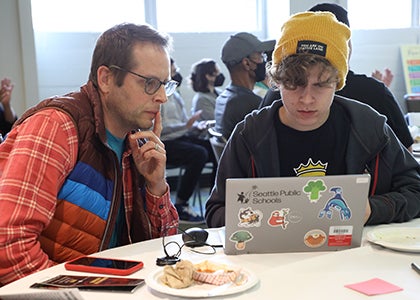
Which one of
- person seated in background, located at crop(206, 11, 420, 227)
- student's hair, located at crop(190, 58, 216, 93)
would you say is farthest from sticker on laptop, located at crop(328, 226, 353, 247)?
student's hair, located at crop(190, 58, 216, 93)

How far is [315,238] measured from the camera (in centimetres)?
131

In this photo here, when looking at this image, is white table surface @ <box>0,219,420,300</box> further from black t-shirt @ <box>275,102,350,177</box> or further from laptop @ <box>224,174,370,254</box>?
black t-shirt @ <box>275,102,350,177</box>

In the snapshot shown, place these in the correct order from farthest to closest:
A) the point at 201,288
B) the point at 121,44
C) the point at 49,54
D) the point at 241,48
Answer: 1. the point at 49,54
2. the point at 241,48
3. the point at 121,44
4. the point at 201,288

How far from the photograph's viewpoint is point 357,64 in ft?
21.5

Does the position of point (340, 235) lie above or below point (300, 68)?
below

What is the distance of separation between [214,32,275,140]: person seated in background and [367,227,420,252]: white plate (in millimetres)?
2103

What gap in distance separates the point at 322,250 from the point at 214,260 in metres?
0.27

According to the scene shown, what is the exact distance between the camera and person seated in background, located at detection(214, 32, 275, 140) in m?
3.48

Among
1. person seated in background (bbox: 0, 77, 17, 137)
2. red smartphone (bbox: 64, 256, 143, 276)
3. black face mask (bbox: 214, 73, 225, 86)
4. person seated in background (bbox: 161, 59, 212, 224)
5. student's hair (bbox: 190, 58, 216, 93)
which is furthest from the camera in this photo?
black face mask (bbox: 214, 73, 225, 86)

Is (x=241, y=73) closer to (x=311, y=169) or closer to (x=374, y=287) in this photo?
(x=311, y=169)

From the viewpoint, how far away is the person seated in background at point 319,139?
5.01 ft

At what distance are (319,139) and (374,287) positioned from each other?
657mm

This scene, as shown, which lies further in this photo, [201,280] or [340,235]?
[340,235]

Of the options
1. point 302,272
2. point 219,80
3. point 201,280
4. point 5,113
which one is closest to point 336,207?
point 302,272
